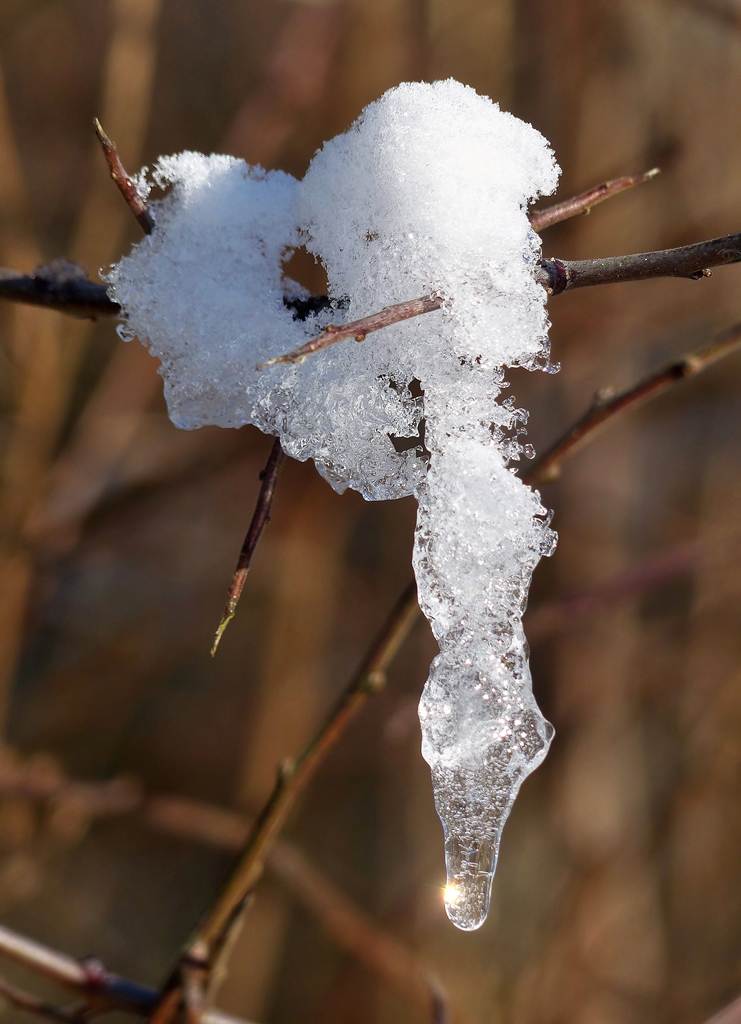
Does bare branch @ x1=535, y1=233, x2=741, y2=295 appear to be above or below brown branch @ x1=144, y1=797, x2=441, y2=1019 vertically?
above

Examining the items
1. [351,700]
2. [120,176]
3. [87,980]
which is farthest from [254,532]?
[87,980]

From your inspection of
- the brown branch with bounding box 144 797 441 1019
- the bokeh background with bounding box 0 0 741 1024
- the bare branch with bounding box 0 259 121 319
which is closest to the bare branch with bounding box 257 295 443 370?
the bare branch with bounding box 0 259 121 319

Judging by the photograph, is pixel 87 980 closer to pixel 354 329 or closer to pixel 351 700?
pixel 351 700

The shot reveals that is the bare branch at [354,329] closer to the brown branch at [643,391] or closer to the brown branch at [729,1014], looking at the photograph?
the brown branch at [643,391]

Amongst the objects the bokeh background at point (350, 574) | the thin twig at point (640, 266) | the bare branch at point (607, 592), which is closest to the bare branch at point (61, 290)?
the thin twig at point (640, 266)

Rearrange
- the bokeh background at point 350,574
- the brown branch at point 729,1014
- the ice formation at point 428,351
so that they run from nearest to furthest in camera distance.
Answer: the ice formation at point 428,351, the brown branch at point 729,1014, the bokeh background at point 350,574

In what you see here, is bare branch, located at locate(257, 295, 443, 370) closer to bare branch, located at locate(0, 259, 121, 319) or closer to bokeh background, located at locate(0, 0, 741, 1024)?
bare branch, located at locate(0, 259, 121, 319)
